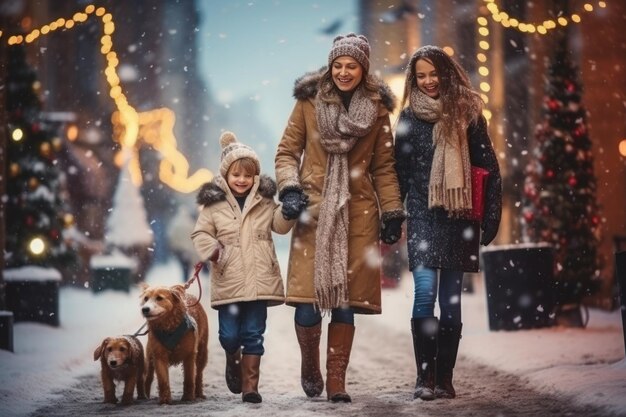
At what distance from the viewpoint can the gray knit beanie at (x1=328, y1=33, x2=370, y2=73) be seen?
7.07 metres

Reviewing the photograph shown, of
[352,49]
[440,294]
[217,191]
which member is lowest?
[440,294]

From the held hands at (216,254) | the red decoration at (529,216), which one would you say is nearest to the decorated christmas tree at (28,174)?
the red decoration at (529,216)

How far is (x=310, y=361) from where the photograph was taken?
7258mm

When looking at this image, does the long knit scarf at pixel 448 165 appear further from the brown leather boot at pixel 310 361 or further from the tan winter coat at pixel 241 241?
the brown leather boot at pixel 310 361

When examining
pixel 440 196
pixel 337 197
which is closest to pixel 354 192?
pixel 337 197

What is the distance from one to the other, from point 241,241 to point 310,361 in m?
1.00

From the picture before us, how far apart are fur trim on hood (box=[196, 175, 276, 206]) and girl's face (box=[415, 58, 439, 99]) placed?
129 cm

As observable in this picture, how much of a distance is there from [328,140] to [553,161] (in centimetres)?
851

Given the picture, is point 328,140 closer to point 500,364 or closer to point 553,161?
point 500,364

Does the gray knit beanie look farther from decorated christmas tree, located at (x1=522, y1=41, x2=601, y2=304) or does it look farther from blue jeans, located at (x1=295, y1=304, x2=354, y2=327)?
decorated christmas tree, located at (x1=522, y1=41, x2=601, y2=304)

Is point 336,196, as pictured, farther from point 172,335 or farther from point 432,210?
point 172,335

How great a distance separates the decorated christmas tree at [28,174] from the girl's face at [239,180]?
27.4 feet

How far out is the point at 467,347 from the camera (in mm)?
10719

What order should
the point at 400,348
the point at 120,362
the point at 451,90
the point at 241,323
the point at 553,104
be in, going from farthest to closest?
the point at 553,104
the point at 400,348
the point at 241,323
the point at 451,90
the point at 120,362
